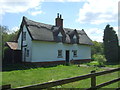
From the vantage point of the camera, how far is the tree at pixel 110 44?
94.9 ft

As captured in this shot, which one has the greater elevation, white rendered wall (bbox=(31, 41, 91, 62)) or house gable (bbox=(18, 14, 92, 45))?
house gable (bbox=(18, 14, 92, 45))

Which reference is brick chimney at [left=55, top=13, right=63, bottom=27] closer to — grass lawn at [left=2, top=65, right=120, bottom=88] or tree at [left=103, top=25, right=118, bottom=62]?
tree at [left=103, top=25, right=118, bottom=62]

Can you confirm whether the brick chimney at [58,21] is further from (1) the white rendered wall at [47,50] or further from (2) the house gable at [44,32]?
(1) the white rendered wall at [47,50]

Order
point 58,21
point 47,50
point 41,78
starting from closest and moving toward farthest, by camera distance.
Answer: point 41,78
point 47,50
point 58,21

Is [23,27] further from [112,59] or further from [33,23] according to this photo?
[112,59]

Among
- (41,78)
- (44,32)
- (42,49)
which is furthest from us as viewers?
(44,32)

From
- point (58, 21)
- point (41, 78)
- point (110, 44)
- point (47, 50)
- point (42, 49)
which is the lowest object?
point (41, 78)

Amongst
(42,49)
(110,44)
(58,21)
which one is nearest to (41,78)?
(42,49)

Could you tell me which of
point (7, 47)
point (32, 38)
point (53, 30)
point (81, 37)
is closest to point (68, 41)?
point (53, 30)

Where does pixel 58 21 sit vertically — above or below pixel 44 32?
above

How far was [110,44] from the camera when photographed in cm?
2931

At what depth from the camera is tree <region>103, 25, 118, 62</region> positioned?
94.9ft

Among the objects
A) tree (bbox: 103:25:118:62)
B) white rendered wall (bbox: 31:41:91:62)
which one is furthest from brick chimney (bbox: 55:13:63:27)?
tree (bbox: 103:25:118:62)

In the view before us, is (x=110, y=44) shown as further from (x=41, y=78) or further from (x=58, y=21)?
(x=41, y=78)
